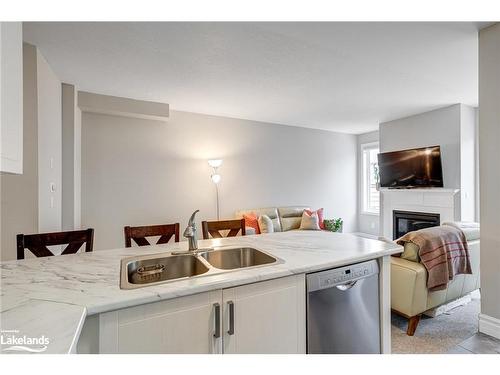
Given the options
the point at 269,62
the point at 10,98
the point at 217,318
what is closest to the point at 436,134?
the point at 269,62

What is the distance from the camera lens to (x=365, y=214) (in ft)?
21.3

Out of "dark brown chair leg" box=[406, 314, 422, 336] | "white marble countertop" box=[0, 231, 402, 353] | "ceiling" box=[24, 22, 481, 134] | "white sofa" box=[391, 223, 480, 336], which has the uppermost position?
"ceiling" box=[24, 22, 481, 134]

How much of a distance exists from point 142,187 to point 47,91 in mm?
1839

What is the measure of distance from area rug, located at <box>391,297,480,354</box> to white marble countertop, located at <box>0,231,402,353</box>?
1017mm

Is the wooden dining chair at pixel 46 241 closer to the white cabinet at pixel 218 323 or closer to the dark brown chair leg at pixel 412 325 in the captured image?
the white cabinet at pixel 218 323

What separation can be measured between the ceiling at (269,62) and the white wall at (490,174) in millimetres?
251

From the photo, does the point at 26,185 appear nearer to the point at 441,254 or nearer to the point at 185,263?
the point at 185,263

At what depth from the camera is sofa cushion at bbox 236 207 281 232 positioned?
16.2ft

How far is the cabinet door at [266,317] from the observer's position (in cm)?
115

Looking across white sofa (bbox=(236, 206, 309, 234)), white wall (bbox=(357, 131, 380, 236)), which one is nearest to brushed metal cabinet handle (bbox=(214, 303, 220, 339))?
white sofa (bbox=(236, 206, 309, 234))

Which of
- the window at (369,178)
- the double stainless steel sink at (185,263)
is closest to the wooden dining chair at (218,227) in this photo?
the double stainless steel sink at (185,263)

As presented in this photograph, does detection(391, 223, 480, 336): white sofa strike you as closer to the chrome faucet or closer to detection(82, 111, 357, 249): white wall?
the chrome faucet

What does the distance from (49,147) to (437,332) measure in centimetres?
412
